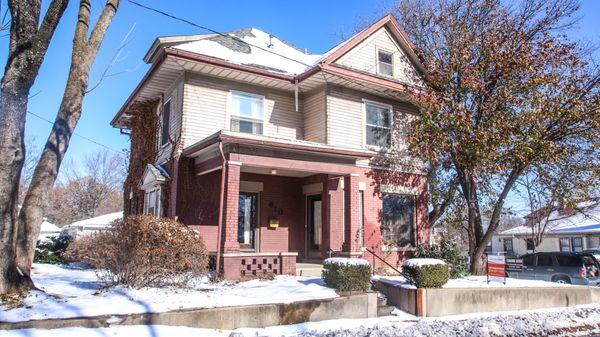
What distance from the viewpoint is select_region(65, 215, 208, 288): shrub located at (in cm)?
855

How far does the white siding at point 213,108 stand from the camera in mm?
13977

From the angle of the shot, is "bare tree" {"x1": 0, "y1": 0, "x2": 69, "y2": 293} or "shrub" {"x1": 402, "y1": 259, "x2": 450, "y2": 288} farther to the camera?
"shrub" {"x1": 402, "y1": 259, "x2": 450, "y2": 288}

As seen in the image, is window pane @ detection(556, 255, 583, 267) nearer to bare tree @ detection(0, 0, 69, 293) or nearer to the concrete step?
the concrete step

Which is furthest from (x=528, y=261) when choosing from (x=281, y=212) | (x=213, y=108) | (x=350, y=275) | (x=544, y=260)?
(x=213, y=108)

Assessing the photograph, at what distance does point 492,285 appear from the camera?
11555 millimetres

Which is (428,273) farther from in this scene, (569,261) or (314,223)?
(569,261)

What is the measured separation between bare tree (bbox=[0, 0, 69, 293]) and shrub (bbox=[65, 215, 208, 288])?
145 cm

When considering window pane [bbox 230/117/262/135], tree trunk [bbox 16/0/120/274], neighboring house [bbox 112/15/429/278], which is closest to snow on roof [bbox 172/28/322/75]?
neighboring house [bbox 112/15/429/278]

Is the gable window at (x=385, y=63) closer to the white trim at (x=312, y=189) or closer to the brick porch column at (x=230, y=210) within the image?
the white trim at (x=312, y=189)

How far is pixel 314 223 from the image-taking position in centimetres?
1559

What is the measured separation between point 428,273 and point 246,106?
801 cm

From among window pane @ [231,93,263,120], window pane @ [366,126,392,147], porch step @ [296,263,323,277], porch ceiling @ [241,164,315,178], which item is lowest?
porch step @ [296,263,323,277]

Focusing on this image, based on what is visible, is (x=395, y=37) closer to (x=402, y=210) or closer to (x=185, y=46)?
(x=402, y=210)

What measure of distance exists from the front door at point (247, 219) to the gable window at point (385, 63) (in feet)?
21.4
